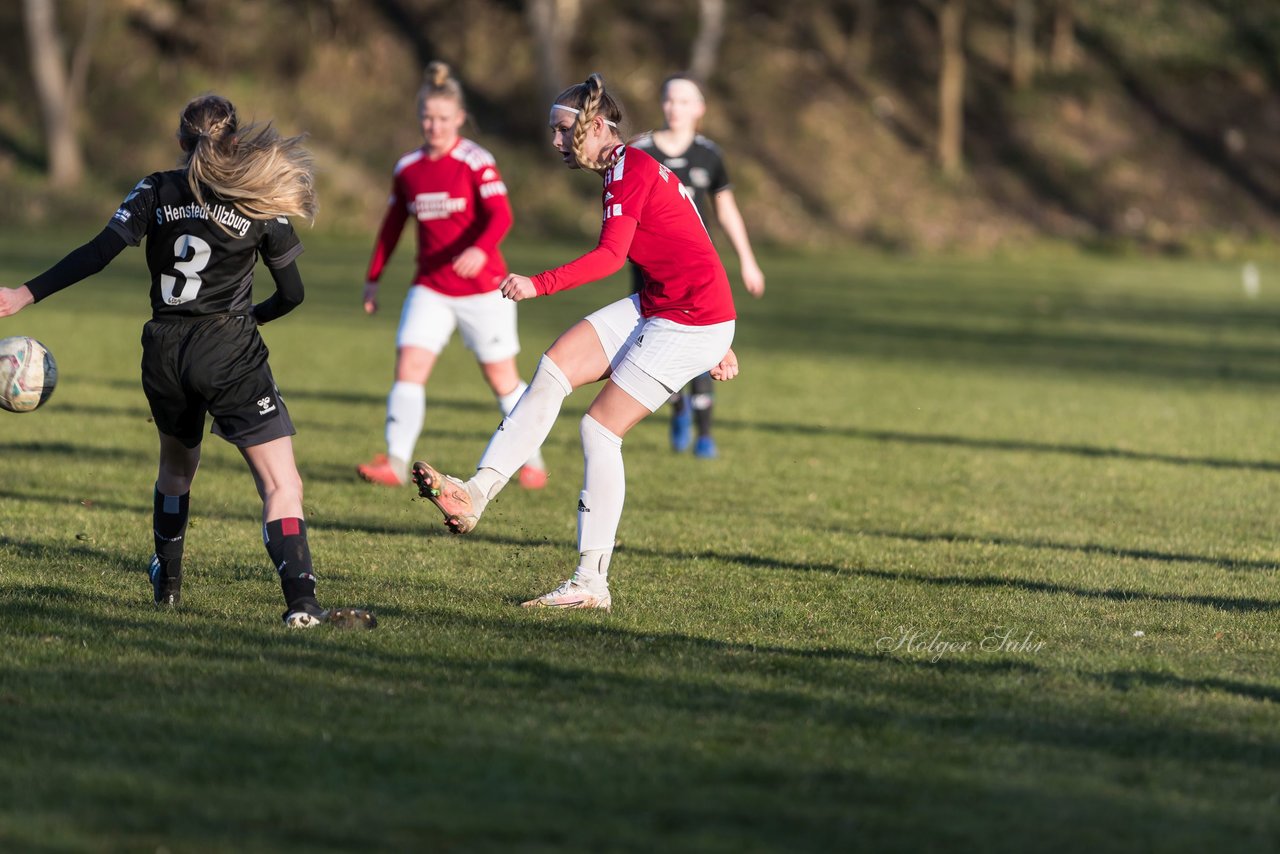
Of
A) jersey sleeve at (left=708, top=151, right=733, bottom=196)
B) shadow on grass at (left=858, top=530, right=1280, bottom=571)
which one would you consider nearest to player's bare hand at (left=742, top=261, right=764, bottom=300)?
jersey sleeve at (left=708, top=151, right=733, bottom=196)

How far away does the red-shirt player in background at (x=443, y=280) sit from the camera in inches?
379

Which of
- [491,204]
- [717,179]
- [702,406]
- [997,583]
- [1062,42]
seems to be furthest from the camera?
[1062,42]

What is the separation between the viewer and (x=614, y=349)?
657 centimetres

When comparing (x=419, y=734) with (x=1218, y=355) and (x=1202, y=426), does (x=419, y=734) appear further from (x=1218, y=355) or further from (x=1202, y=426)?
(x=1218, y=355)

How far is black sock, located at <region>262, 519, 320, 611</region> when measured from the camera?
231 inches

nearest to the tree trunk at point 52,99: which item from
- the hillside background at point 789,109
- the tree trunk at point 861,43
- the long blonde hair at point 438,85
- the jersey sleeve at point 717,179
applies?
the hillside background at point 789,109

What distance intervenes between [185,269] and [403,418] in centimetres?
409

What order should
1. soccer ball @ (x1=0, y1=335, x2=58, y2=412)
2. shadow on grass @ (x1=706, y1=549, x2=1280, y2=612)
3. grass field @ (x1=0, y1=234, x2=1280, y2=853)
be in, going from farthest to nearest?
shadow on grass @ (x1=706, y1=549, x2=1280, y2=612) → soccer ball @ (x1=0, y1=335, x2=58, y2=412) → grass field @ (x1=0, y1=234, x2=1280, y2=853)

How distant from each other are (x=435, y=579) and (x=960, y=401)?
8749mm

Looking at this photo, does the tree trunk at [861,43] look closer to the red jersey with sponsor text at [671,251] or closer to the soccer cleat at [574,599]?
the red jersey with sponsor text at [671,251]

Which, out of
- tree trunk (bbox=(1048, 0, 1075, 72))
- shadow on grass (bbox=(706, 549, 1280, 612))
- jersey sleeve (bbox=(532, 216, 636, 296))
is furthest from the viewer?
tree trunk (bbox=(1048, 0, 1075, 72))

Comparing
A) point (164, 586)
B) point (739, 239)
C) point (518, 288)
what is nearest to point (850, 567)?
point (518, 288)

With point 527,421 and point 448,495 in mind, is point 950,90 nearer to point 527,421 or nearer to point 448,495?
point 527,421

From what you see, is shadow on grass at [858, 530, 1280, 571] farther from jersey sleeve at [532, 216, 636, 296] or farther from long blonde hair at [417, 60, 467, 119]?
long blonde hair at [417, 60, 467, 119]
